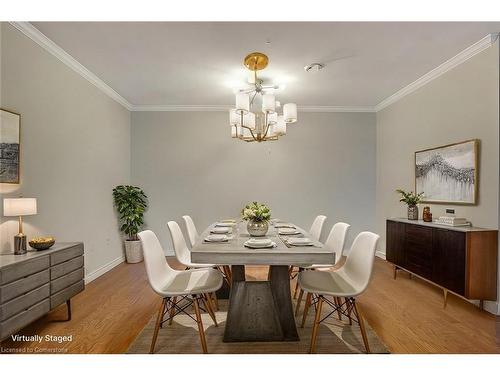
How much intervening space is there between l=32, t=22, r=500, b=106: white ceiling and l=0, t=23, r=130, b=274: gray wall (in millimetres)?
334

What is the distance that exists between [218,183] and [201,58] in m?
2.41

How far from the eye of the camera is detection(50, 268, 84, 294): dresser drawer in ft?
7.54

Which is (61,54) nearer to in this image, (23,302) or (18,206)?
(18,206)

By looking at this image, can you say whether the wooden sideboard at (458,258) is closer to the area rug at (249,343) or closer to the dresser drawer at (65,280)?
the area rug at (249,343)

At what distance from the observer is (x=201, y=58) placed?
3.14 metres

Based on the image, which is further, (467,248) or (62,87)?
(62,87)

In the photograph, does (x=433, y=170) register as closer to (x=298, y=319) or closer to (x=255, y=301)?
(x=298, y=319)

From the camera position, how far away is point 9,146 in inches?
93.7

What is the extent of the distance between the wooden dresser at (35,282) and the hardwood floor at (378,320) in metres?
0.25

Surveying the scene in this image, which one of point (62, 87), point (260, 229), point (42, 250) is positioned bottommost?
point (42, 250)

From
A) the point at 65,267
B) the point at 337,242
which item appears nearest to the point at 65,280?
the point at 65,267

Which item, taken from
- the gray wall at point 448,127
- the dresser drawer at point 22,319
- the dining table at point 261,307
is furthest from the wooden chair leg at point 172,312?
the gray wall at point 448,127
